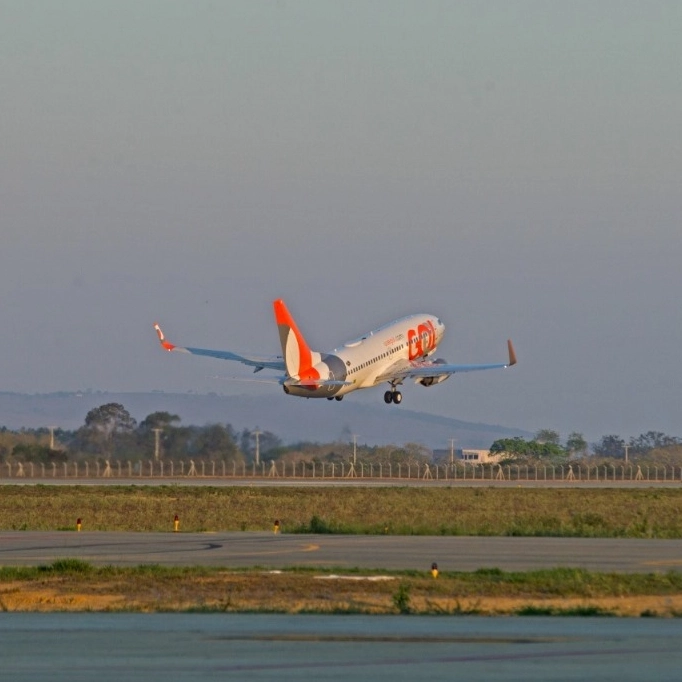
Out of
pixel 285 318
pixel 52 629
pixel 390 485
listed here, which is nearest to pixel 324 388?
pixel 285 318

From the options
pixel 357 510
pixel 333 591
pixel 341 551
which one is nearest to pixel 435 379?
pixel 357 510

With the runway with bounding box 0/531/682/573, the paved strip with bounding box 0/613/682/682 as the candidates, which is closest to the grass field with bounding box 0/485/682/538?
the runway with bounding box 0/531/682/573

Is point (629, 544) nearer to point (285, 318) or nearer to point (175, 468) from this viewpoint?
point (285, 318)

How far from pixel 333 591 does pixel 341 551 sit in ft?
35.6

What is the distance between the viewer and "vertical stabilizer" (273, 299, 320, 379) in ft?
278

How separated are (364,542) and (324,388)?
40.7 metres

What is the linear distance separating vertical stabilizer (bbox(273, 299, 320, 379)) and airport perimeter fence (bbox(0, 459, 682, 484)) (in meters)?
22.0

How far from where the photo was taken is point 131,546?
43.7 meters

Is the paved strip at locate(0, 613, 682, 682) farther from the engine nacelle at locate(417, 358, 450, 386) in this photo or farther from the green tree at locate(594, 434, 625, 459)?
the green tree at locate(594, 434, 625, 459)

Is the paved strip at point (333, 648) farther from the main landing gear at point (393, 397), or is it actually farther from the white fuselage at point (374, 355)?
the main landing gear at point (393, 397)

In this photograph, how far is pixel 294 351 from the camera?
84812 mm

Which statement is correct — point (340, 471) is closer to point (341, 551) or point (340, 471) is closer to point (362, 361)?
point (362, 361)

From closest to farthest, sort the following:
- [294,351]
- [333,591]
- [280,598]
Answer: [280,598], [333,591], [294,351]

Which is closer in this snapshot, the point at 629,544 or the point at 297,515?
the point at 629,544
